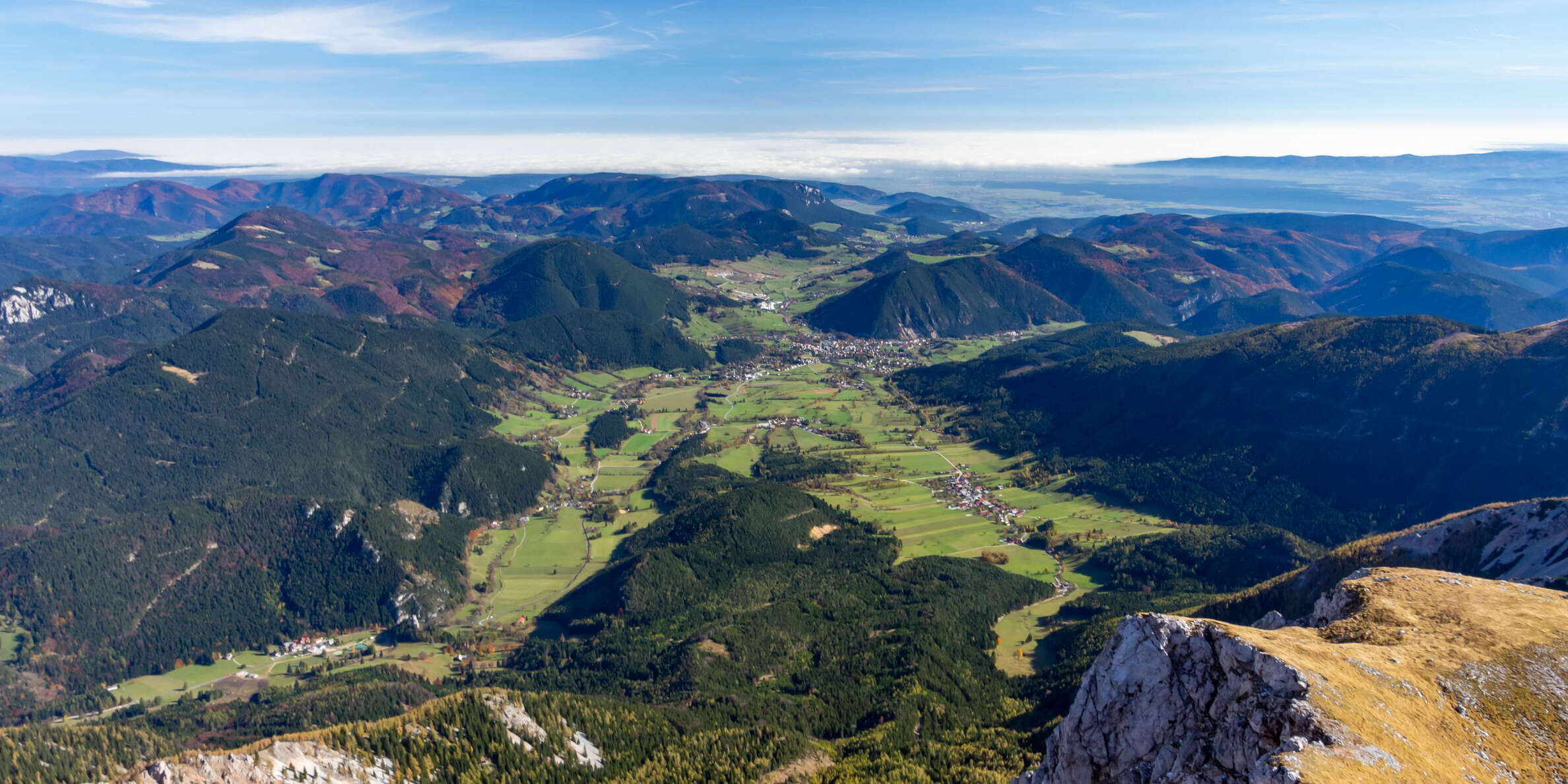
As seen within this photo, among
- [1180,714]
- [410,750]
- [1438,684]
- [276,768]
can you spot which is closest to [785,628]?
[410,750]

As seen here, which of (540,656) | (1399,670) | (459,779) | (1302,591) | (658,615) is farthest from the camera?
(658,615)

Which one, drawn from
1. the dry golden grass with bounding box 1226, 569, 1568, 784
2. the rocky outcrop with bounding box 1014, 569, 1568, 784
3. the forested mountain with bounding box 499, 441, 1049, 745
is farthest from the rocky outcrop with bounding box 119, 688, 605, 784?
the dry golden grass with bounding box 1226, 569, 1568, 784

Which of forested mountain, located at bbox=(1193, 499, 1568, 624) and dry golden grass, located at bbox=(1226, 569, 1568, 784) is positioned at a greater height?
dry golden grass, located at bbox=(1226, 569, 1568, 784)

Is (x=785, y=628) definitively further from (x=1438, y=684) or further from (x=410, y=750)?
(x=1438, y=684)

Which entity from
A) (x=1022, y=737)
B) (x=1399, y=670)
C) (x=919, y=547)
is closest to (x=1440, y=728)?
(x=1399, y=670)

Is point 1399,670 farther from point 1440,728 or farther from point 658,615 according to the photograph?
point 658,615

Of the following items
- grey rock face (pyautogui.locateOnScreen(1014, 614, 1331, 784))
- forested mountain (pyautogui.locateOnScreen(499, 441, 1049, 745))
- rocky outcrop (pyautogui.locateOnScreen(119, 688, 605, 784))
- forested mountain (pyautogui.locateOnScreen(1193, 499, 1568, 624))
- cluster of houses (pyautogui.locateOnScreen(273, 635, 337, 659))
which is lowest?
cluster of houses (pyautogui.locateOnScreen(273, 635, 337, 659))

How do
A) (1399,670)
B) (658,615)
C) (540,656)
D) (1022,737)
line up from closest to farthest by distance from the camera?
(1399,670) < (1022,737) < (540,656) < (658,615)

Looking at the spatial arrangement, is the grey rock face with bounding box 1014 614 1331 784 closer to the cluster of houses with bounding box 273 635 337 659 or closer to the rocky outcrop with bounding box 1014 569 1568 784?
the rocky outcrop with bounding box 1014 569 1568 784
